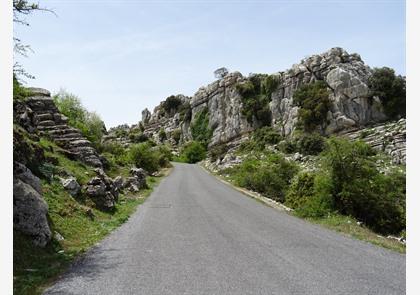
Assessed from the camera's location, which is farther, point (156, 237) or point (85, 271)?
point (156, 237)

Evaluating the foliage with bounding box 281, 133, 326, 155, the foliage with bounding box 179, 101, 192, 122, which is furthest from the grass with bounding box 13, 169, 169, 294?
the foliage with bounding box 179, 101, 192, 122

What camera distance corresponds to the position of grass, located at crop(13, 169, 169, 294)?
745 cm

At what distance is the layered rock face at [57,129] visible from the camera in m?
25.1

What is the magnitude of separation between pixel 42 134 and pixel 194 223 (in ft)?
49.5

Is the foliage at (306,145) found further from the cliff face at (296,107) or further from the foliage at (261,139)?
the foliage at (261,139)

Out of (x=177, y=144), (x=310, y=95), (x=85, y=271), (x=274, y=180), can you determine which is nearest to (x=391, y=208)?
(x=274, y=180)

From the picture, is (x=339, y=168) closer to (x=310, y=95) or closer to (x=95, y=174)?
(x=95, y=174)

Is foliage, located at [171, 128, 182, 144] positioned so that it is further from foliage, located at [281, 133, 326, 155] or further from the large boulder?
the large boulder

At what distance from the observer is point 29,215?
932cm

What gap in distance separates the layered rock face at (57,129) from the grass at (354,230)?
1505 centimetres

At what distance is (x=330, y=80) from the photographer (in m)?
62.4

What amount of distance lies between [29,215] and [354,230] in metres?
11.5

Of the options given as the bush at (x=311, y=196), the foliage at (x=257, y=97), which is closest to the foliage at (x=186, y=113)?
the foliage at (x=257, y=97)

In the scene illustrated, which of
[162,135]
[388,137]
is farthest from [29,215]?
[162,135]
